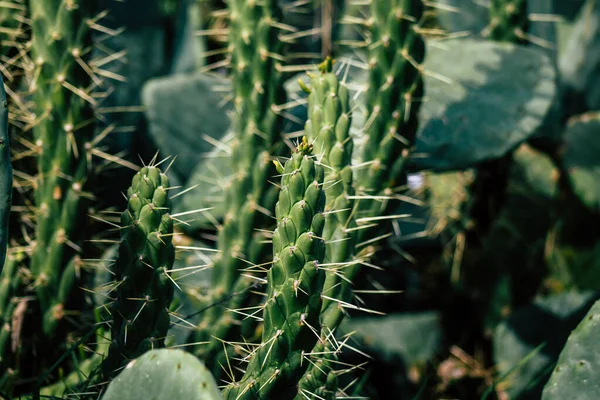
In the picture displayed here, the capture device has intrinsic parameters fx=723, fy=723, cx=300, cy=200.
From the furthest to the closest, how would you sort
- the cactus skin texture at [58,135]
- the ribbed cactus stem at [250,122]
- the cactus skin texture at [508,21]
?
the cactus skin texture at [508,21] → the ribbed cactus stem at [250,122] → the cactus skin texture at [58,135]

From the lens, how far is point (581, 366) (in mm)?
1234

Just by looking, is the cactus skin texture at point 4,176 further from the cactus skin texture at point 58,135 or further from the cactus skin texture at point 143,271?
the cactus skin texture at point 58,135

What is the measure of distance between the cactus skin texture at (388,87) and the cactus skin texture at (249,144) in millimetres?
228

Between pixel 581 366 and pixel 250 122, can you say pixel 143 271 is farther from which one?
pixel 581 366

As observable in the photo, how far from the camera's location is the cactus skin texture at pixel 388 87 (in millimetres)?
1540

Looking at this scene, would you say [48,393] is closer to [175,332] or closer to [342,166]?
[175,332]

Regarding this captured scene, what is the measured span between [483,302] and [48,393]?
1392mm

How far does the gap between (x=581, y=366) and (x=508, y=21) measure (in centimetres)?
114

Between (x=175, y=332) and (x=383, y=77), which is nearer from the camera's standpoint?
(x=383, y=77)

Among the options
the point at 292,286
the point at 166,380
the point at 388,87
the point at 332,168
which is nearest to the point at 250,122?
the point at 388,87

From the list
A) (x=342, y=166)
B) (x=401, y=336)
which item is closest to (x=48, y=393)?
(x=342, y=166)

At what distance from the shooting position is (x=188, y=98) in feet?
7.43

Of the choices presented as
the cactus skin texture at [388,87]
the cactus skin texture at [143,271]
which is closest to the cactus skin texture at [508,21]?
the cactus skin texture at [388,87]

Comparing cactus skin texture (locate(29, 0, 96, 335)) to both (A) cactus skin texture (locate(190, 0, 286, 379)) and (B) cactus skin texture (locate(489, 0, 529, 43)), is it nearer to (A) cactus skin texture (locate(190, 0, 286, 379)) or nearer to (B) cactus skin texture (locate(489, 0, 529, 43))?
(A) cactus skin texture (locate(190, 0, 286, 379))
